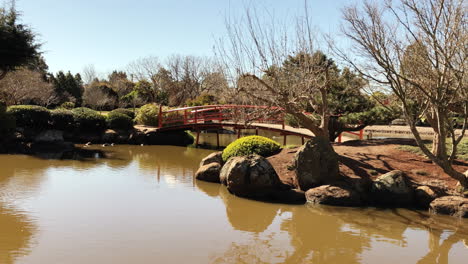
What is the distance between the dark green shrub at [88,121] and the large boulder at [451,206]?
16.0 m

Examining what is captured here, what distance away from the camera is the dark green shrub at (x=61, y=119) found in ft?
60.5

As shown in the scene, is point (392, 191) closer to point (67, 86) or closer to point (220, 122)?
point (220, 122)

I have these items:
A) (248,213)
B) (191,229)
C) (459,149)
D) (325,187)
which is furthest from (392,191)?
(191,229)

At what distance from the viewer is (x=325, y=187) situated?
835 centimetres

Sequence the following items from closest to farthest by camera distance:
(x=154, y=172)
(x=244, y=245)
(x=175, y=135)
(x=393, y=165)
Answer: (x=244, y=245)
(x=393, y=165)
(x=154, y=172)
(x=175, y=135)

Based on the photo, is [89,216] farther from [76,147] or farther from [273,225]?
[76,147]

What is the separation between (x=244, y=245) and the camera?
576 cm

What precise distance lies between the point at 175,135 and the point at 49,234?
14.3 metres

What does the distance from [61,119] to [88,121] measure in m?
1.22

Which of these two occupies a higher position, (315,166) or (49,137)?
(49,137)

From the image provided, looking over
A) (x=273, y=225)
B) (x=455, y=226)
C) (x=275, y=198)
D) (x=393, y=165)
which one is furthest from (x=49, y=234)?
(x=393, y=165)

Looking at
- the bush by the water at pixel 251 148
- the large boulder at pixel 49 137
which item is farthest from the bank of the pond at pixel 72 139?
the bush by the water at pixel 251 148

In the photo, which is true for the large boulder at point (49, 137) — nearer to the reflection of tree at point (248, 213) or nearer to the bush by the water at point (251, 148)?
the bush by the water at point (251, 148)

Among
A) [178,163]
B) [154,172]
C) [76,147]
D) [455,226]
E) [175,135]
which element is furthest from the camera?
[175,135]
